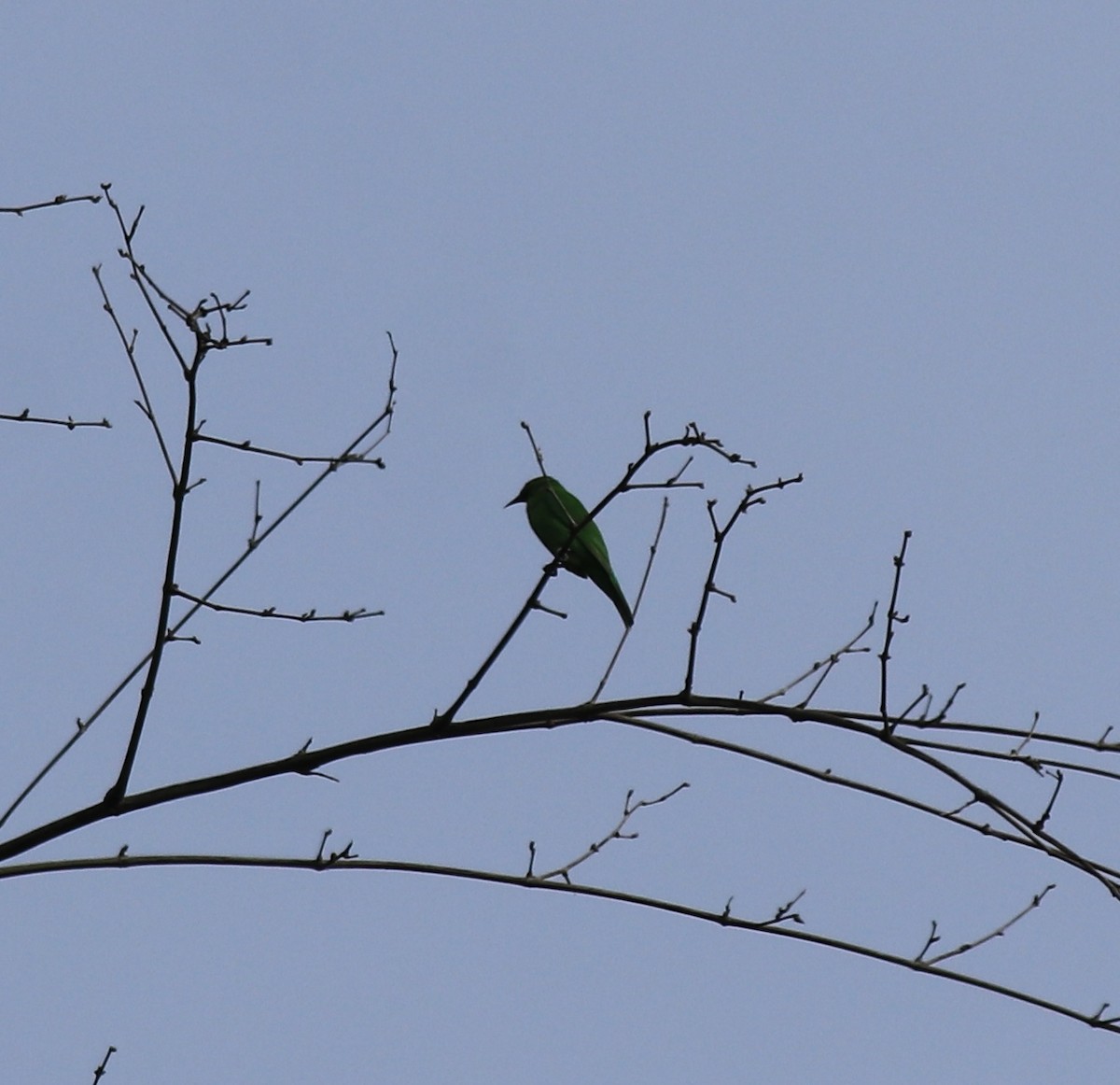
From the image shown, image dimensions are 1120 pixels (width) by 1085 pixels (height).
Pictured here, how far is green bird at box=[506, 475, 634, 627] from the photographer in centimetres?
730

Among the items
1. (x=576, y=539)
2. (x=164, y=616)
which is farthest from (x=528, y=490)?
(x=164, y=616)

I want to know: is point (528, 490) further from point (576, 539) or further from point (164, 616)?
point (164, 616)

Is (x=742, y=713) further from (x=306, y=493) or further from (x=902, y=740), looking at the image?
(x=306, y=493)

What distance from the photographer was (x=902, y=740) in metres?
3.42

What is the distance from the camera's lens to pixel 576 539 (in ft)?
22.0

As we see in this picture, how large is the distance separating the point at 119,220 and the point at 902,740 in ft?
8.03

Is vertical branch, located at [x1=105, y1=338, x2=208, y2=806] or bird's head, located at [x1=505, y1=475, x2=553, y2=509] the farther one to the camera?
bird's head, located at [x1=505, y1=475, x2=553, y2=509]

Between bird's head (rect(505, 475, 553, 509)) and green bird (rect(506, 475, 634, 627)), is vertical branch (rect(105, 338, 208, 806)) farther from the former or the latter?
bird's head (rect(505, 475, 553, 509))

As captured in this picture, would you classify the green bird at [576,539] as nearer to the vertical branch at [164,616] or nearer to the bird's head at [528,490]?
the bird's head at [528,490]

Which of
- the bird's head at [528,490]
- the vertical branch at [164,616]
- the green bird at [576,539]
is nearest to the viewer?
the vertical branch at [164,616]

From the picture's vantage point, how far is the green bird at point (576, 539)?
7297 millimetres

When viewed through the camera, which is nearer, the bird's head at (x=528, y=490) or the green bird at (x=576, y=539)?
the green bird at (x=576, y=539)

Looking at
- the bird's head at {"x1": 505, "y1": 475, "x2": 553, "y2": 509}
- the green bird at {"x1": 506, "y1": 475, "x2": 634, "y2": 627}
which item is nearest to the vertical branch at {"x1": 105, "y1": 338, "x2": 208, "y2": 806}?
the green bird at {"x1": 506, "y1": 475, "x2": 634, "y2": 627}

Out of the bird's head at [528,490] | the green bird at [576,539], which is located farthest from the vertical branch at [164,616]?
the bird's head at [528,490]
